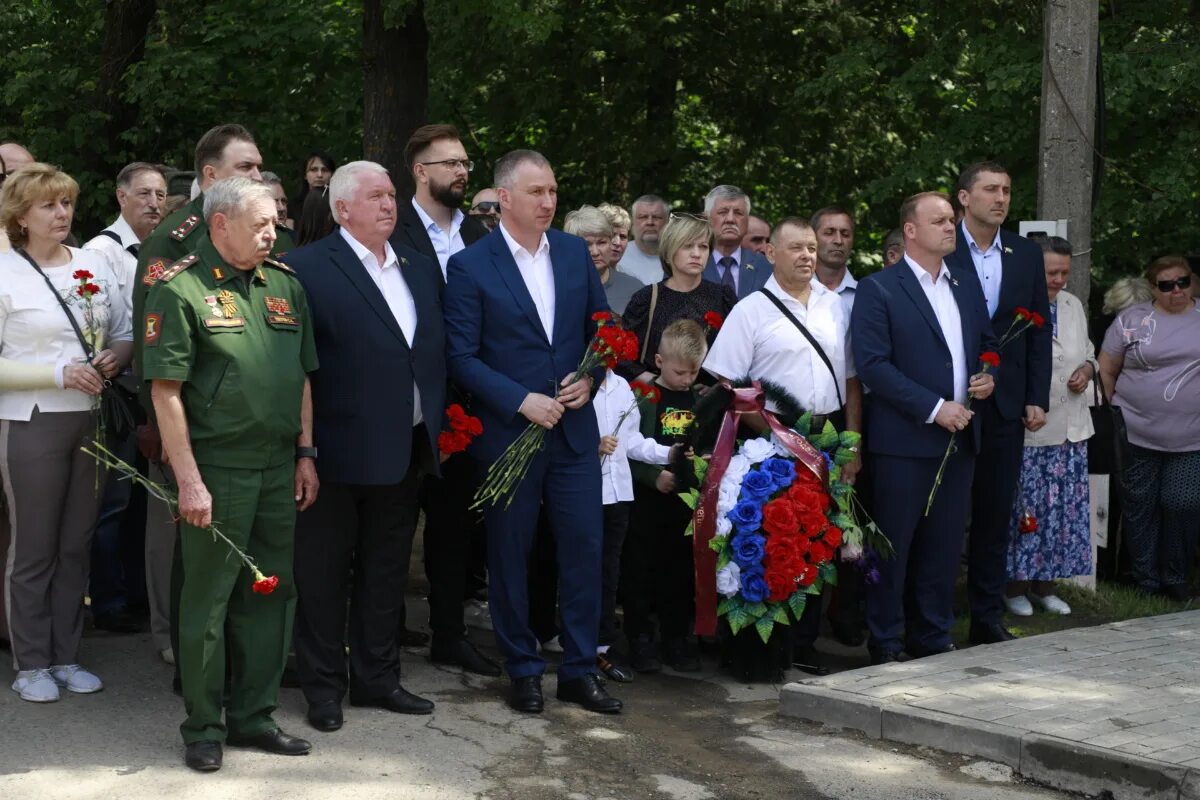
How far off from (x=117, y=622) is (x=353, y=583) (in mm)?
1645

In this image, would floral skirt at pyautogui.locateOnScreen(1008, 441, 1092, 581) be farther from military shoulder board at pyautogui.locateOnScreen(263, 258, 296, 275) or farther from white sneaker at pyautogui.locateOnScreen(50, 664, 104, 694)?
white sneaker at pyautogui.locateOnScreen(50, 664, 104, 694)

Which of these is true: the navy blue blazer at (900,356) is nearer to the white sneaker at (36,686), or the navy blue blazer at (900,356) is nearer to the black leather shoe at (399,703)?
the black leather shoe at (399,703)

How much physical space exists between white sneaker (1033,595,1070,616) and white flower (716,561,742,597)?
268 centimetres

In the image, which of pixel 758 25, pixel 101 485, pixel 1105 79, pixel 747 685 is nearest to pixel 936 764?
pixel 747 685

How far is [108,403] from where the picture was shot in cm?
631

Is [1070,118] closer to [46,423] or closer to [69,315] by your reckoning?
[69,315]

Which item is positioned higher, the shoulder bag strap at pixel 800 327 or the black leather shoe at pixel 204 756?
the shoulder bag strap at pixel 800 327

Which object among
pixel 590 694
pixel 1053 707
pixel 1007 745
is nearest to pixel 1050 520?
pixel 1053 707

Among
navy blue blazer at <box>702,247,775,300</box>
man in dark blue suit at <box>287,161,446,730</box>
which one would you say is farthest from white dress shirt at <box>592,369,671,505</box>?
navy blue blazer at <box>702,247,775,300</box>

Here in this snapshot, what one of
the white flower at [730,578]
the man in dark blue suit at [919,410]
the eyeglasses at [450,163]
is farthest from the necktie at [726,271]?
the white flower at [730,578]

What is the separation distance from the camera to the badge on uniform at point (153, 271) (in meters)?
5.55

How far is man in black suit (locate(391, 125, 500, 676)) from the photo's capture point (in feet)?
22.9

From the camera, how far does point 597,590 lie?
6.57m

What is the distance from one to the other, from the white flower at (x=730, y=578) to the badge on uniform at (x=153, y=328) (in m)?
2.77
